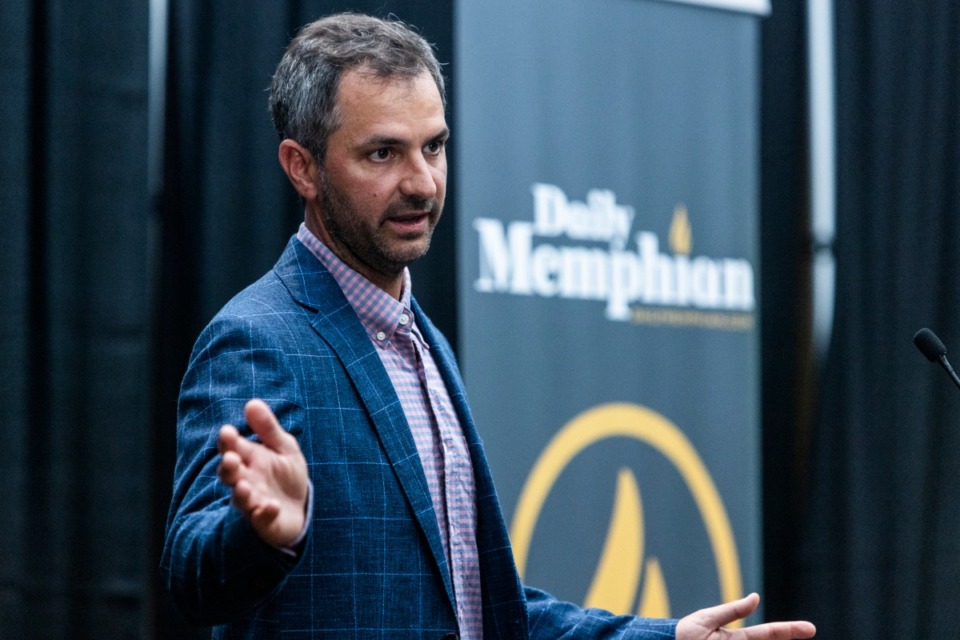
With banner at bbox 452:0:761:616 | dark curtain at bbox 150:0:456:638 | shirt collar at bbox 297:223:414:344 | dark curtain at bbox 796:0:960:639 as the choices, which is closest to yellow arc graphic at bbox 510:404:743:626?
banner at bbox 452:0:761:616

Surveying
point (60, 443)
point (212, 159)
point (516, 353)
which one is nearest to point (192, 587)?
point (60, 443)

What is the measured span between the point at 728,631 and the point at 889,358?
3.00 meters

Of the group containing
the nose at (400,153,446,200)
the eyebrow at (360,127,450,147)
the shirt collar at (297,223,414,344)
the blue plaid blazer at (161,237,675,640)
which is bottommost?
the blue plaid blazer at (161,237,675,640)

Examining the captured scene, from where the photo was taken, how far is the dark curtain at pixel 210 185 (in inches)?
122

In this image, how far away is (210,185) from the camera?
3.16m

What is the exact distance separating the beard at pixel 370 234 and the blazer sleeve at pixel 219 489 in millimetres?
203

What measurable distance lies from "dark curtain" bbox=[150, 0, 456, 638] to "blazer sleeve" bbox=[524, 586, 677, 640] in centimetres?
163

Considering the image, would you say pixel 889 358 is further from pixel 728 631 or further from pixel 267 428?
pixel 267 428

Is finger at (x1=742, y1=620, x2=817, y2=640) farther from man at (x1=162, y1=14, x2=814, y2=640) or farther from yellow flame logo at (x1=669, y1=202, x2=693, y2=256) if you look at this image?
yellow flame logo at (x1=669, y1=202, x2=693, y2=256)

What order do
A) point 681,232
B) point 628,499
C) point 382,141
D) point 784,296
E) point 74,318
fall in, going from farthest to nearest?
1. point 784,296
2. point 681,232
3. point 628,499
4. point 74,318
5. point 382,141

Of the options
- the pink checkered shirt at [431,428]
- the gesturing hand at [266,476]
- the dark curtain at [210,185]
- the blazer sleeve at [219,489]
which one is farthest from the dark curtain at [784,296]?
the gesturing hand at [266,476]

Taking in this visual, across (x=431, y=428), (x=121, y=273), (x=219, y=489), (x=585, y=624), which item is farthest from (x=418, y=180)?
(x=121, y=273)

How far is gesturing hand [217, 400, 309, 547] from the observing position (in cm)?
110

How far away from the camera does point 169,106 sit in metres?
3.14
